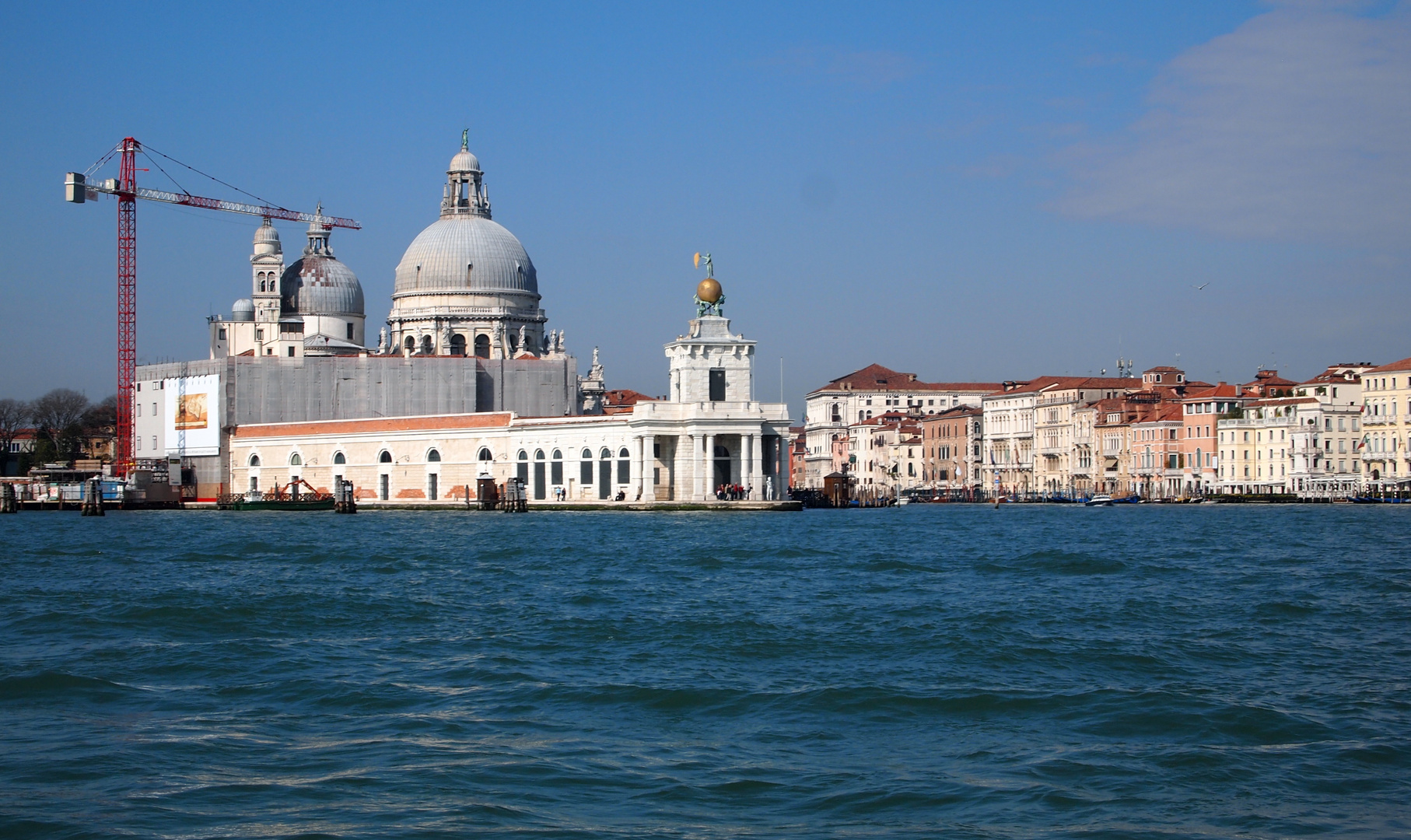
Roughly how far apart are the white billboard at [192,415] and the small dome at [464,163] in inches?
565

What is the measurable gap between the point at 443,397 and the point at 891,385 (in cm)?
5070

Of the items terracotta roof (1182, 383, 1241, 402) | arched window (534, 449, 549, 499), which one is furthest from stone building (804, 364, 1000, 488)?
arched window (534, 449, 549, 499)

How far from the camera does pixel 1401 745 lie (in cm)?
1027

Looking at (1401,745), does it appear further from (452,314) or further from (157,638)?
(452,314)

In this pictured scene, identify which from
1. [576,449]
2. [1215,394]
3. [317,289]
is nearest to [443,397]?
[317,289]

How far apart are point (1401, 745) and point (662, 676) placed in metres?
5.60

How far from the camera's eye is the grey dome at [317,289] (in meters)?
67.6

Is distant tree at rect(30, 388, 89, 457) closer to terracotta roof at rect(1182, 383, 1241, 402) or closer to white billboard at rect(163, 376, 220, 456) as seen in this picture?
white billboard at rect(163, 376, 220, 456)

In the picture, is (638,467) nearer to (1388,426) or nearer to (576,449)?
(576,449)

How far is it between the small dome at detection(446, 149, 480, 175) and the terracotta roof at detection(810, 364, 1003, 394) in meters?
41.8

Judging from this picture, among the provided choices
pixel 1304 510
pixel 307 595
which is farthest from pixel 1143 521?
pixel 307 595

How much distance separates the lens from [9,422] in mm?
88750

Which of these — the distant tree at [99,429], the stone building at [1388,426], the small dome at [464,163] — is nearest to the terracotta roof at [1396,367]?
the stone building at [1388,426]

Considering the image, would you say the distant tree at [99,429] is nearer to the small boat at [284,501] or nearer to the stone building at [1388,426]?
the small boat at [284,501]
